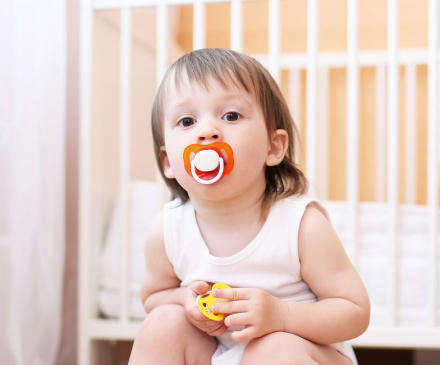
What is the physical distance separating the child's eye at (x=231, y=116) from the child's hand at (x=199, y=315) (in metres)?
0.22

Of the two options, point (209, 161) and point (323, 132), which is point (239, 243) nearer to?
point (209, 161)

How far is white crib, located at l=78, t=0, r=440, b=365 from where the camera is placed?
1.06 metres

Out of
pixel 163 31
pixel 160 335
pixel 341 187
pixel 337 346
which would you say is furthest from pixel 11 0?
pixel 341 187

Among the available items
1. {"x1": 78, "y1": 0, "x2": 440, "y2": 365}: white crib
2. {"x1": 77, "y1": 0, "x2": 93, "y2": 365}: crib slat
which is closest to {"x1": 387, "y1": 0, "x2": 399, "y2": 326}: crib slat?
→ {"x1": 78, "y1": 0, "x2": 440, "y2": 365}: white crib

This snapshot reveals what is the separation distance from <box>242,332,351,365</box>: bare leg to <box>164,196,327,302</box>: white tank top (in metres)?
0.09

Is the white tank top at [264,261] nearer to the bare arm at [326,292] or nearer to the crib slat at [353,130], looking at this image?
the bare arm at [326,292]

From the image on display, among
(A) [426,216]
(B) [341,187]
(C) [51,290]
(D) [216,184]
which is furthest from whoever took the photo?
(B) [341,187]

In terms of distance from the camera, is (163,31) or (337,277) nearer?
(337,277)

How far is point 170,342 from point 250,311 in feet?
0.41

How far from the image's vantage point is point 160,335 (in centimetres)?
66

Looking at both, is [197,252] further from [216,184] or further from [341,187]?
[341,187]

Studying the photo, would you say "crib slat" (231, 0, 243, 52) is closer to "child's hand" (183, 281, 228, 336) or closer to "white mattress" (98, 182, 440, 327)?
"white mattress" (98, 182, 440, 327)

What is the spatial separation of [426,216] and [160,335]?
792 mm

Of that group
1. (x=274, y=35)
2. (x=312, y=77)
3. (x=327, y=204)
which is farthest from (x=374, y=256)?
(x=274, y=35)
